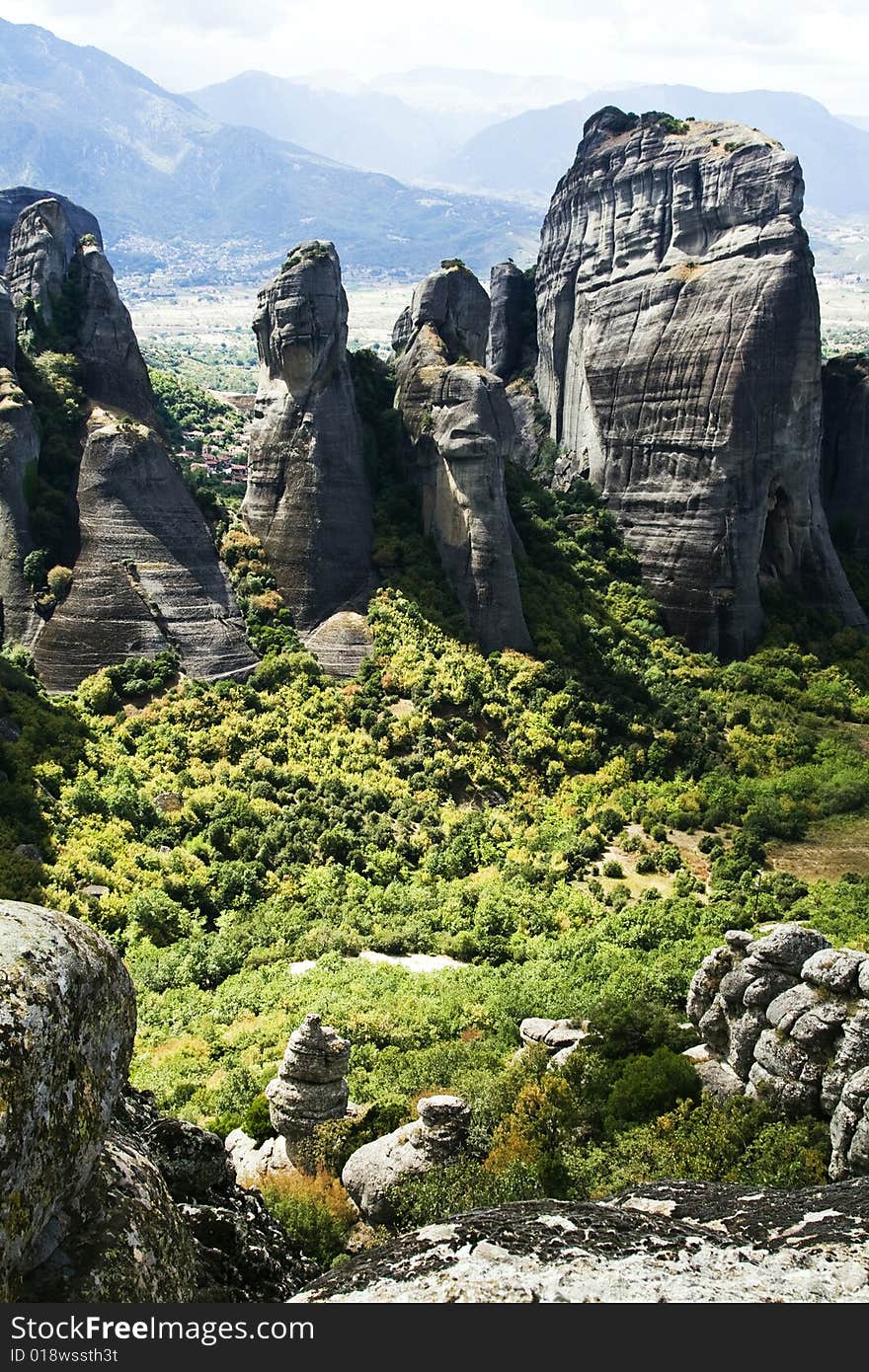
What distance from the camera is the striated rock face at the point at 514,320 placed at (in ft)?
197

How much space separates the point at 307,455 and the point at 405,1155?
2750 cm

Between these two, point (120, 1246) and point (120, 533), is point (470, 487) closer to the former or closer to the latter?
point (120, 533)

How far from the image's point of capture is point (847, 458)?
49.9 metres

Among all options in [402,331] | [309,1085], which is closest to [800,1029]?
[309,1085]

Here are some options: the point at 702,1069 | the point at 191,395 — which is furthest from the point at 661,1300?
the point at 191,395

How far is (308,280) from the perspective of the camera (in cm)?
3819

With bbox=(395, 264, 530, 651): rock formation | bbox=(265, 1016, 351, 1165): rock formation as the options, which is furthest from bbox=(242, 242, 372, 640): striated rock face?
bbox=(265, 1016, 351, 1165): rock formation

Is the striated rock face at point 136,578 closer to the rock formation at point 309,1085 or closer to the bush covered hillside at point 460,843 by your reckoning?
the bush covered hillside at point 460,843

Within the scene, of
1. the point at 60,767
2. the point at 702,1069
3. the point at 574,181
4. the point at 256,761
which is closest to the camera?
the point at 702,1069

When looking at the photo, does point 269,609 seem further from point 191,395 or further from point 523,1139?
point 191,395

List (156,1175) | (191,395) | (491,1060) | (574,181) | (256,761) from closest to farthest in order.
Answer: (156,1175), (491,1060), (256,761), (574,181), (191,395)

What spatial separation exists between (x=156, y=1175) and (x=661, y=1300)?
11.5 ft

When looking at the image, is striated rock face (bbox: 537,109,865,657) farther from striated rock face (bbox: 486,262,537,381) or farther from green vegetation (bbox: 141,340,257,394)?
green vegetation (bbox: 141,340,257,394)

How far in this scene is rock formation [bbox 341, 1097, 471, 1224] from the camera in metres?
14.8
